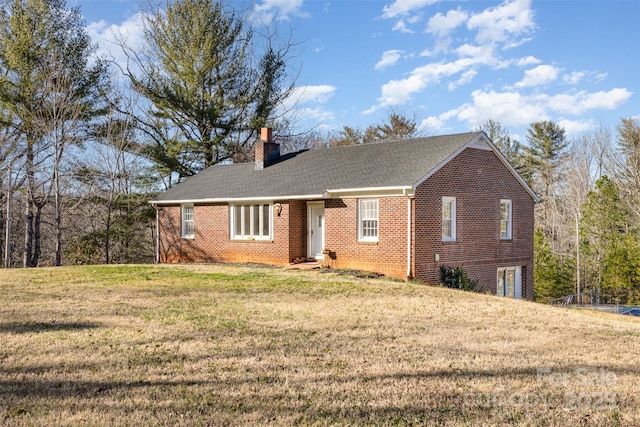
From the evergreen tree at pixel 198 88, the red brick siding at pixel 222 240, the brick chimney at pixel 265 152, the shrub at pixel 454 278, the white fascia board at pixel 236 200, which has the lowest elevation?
the shrub at pixel 454 278

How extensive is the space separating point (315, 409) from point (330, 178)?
14989 mm

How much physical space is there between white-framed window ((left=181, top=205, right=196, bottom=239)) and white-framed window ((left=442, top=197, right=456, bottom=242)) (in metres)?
11.2

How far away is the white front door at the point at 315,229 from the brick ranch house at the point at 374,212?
0.04 metres

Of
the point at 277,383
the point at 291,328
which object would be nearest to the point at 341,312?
the point at 291,328

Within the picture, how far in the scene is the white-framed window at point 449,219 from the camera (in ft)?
61.9

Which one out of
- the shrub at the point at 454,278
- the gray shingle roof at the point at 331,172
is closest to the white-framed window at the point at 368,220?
the gray shingle roof at the point at 331,172

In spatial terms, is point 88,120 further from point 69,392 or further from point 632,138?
point 632,138

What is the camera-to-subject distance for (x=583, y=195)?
137 ft

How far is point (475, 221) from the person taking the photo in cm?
1995

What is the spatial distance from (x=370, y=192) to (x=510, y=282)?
26.1 feet

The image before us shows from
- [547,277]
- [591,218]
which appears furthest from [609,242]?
[547,277]

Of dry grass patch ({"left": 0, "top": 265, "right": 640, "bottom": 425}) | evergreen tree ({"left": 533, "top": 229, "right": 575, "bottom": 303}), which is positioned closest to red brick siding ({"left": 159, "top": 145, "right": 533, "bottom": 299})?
dry grass patch ({"left": 0, "top": 265, "right": 640, "bottom": 425})

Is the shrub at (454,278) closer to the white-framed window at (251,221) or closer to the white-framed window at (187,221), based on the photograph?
the white-framed window at (251,221)

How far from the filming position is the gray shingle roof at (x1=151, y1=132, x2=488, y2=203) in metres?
18.5
